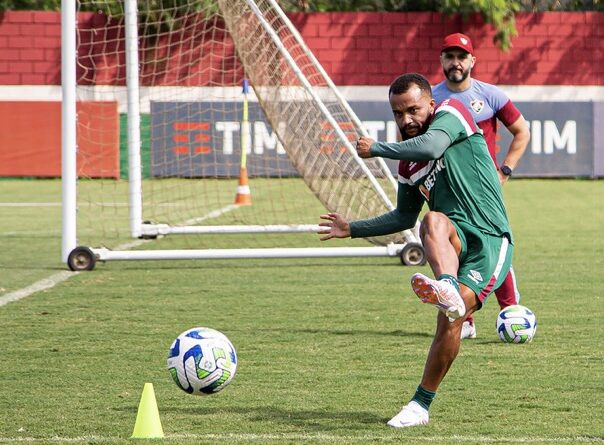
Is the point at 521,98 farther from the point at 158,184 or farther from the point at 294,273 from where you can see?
the point at 294,273

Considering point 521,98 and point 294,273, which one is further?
point 521,98

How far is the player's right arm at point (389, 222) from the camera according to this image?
612 centimetres

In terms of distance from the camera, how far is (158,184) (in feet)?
78.0

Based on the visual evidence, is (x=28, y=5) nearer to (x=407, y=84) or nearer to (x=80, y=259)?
(x=80, y=259)

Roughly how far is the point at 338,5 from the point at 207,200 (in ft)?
43.1

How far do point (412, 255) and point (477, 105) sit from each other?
156 inches

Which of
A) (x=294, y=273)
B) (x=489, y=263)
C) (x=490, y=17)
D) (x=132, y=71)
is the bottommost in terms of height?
(x=294, y=273)

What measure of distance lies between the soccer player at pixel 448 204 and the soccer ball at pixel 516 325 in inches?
84.6

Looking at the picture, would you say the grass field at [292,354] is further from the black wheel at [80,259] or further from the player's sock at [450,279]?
the player's sock at [450,279]

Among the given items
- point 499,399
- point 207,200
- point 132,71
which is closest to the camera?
point 499,399

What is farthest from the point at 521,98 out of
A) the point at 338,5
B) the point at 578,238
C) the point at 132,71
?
the point at 132,71

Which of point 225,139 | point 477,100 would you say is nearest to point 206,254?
point 477,100

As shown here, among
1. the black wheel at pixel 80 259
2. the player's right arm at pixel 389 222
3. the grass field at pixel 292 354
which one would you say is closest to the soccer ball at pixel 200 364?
the grass field at pixel 292 354

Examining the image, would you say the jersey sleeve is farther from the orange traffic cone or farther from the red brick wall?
the red brick wall
